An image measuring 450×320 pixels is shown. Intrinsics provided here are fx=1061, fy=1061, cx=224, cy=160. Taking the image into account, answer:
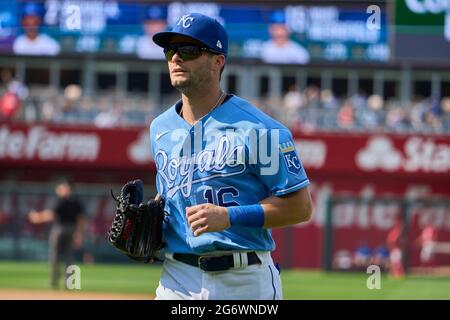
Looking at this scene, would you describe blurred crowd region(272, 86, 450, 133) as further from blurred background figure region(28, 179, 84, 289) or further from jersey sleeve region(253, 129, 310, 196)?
jersey sleeve region(253, 129, 310, 196)

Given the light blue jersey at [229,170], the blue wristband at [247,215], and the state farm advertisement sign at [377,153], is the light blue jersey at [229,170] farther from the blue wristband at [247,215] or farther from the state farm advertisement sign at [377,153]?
the state farm advertisement sign at [377,153]

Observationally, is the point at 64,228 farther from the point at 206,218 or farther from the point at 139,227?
→ the point at 206,218

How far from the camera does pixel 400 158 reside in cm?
2464

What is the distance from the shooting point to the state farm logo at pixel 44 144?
25.0 m

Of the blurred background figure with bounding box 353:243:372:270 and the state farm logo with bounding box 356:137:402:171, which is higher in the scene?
the state farm logo with bounding box 356:137:402:171

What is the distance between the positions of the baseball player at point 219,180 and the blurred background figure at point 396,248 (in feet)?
53.0

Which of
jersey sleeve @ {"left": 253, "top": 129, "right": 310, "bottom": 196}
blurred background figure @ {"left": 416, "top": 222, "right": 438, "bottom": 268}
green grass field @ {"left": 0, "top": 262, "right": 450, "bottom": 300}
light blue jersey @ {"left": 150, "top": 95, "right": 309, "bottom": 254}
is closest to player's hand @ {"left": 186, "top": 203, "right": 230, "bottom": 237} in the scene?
light blue jersey @ {"left": 150, "top": 95, "right": 309, "bottom": 254}

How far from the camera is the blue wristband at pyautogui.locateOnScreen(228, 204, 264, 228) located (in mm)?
4852

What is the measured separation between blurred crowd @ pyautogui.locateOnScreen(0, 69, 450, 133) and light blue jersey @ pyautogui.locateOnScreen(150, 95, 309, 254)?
19.0 metres

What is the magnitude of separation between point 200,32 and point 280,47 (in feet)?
64.3

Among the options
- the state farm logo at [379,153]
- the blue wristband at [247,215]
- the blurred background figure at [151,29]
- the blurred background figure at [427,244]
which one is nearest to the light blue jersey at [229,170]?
the blue wristband at [247,215]

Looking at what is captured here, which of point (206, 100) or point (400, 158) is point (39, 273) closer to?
point (400, 158)
